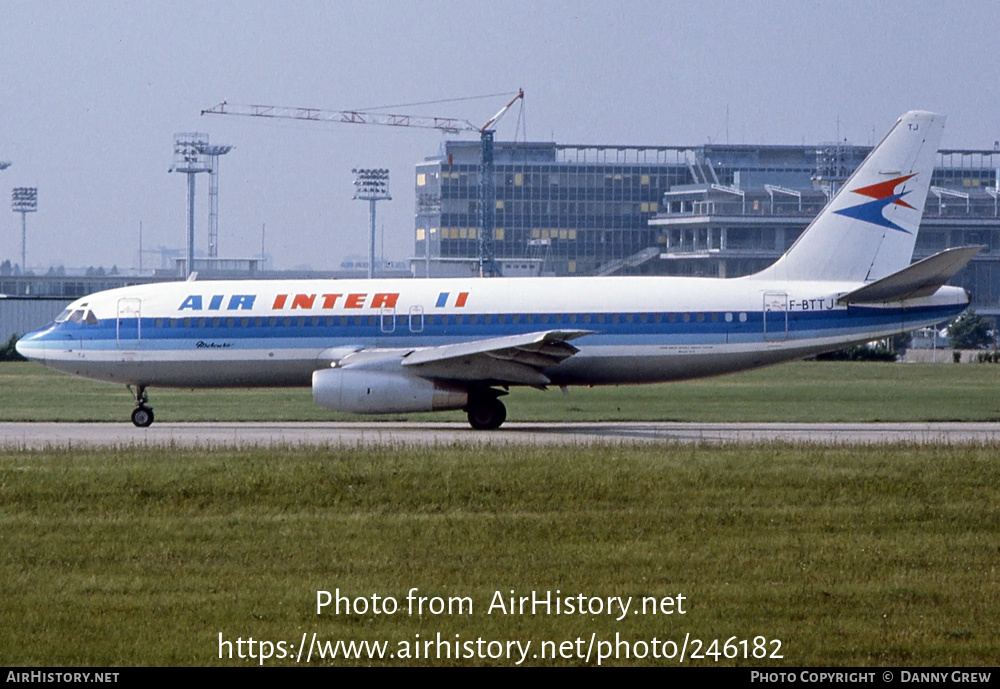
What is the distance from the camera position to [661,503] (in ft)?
54.5

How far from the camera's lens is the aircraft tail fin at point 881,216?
3059cm

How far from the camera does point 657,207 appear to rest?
172 m

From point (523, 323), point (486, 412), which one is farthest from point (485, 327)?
point (486, 412)

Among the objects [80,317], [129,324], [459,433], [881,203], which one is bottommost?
[459,433]

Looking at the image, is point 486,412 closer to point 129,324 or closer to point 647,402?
point 129,324

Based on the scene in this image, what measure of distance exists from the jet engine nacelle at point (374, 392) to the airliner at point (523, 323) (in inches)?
1.0

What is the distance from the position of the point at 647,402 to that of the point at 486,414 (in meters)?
9.69

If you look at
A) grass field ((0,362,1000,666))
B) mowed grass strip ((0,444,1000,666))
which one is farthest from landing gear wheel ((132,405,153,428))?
mowed grass strip ((0,444,1000,666))

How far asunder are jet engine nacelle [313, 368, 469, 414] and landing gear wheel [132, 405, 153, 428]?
199 inches

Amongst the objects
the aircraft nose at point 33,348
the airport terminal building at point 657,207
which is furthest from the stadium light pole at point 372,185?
the aircraft nose at point 33,348

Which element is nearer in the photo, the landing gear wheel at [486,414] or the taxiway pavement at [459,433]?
the taxiway pavement at [459,433]

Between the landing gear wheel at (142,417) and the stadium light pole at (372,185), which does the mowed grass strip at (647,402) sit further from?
the stadium light pole at (372,185)

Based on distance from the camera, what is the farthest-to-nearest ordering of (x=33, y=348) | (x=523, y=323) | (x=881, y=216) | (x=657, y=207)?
(x=657, y=207)
(x=33, y=348)
(x=881, y=216)
(x=523, y=323)

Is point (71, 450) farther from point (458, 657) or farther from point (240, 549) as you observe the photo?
point (458, 657)
